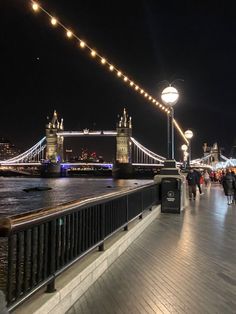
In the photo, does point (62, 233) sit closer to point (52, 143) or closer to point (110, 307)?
point (110, 307)

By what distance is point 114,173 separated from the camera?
107m

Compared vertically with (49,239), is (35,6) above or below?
above

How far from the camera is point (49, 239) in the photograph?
4238 millimetres

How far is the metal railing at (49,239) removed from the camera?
11.5 ft

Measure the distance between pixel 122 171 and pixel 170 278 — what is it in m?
103

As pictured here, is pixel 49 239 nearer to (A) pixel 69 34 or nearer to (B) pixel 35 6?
(B) pixel 35 6

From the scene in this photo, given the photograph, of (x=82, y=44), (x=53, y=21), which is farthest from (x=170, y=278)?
(x=82, y=44)

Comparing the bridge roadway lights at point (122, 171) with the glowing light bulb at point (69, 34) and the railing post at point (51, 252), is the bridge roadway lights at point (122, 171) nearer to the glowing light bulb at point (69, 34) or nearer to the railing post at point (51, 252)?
the glowing light bulb at point (69, 34)

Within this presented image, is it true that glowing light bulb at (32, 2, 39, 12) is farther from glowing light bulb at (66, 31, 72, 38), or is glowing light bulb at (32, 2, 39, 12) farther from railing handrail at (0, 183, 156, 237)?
railing handrail at (0, 183, 156, 237)

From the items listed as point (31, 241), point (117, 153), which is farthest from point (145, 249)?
point (117, 153)

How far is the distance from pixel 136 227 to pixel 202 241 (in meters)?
1.38

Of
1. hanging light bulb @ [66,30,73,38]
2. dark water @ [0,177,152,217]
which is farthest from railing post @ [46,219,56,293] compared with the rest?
hanging light bulb @ [66,30,73,38]

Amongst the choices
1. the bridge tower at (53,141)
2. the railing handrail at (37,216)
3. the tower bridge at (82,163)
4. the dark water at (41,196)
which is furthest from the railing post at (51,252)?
the bridge tower at (53,141)

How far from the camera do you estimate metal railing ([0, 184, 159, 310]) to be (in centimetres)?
349
